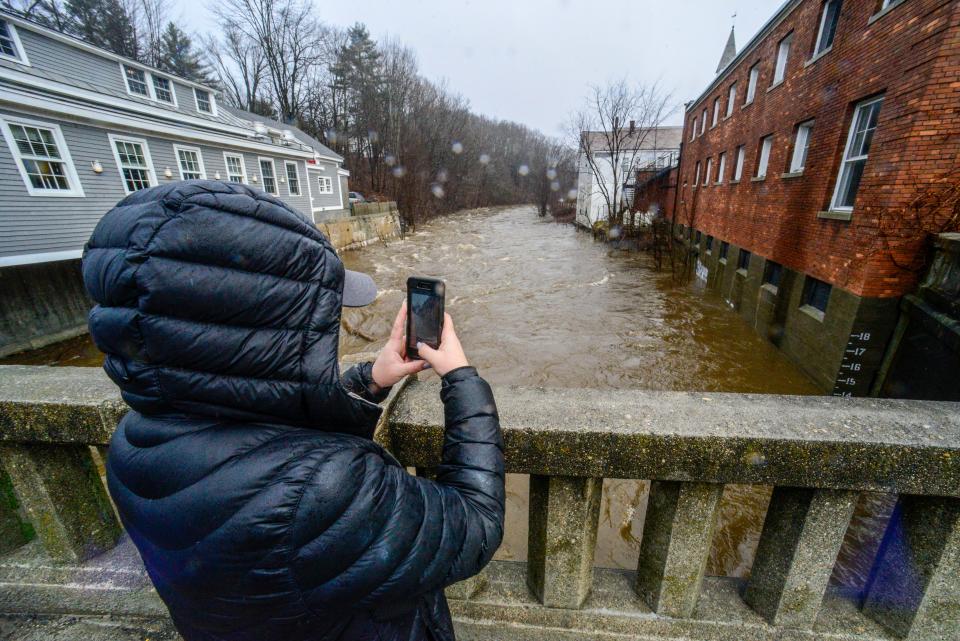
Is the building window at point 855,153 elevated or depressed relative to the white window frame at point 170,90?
depressed

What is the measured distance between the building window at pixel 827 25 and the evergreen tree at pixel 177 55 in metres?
40.3

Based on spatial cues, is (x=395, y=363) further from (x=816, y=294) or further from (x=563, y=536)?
(x=816, y=294)

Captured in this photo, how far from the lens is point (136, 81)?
1516 cm

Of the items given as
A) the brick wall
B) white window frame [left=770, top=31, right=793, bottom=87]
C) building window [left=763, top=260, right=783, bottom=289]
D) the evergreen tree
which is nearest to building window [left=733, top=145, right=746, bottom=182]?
the brick wall

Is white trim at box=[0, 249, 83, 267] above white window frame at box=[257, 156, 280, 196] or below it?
below

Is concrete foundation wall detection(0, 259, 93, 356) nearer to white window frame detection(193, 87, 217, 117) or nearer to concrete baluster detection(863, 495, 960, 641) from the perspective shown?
white window frame detection(193, 87, 217, 117)

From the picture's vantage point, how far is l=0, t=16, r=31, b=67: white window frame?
10938 millimetres

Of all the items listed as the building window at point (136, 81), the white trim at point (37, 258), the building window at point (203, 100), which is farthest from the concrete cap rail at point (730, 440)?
the building window at point (203, 100)

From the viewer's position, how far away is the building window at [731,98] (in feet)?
49.7

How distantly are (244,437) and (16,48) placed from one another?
18475 mm

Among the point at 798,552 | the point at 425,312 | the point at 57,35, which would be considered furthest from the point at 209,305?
the point at 57,35

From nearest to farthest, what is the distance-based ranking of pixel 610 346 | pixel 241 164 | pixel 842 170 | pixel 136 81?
1. pixel 842 170
2. pixel 610 346
3. pixel 136 81
4. pixel 241 164

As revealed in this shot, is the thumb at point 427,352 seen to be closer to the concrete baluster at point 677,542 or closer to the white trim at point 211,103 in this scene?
the concrete baluster at point 677,542

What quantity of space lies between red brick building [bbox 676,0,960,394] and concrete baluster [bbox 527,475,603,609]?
839 cm
